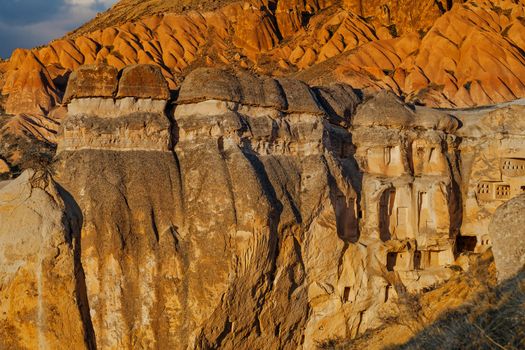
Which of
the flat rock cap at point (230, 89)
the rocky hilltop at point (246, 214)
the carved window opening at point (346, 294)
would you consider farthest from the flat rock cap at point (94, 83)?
the carved window opening at point (346, 294)

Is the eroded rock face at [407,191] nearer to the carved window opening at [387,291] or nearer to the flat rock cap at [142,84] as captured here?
the carved window opening at [387,291]

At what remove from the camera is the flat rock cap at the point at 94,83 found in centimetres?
A: 2127

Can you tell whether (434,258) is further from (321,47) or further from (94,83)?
(321,47)

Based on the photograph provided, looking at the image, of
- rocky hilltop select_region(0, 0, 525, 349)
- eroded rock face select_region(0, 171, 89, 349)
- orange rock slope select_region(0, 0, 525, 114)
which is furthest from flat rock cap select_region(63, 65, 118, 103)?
orange rock slope select_region(0, 0, 525, 114)

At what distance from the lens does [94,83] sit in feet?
70.0

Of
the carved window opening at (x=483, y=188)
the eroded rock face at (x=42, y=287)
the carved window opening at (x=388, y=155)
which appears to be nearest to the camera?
the eroded rock face at (x=42, y=287)

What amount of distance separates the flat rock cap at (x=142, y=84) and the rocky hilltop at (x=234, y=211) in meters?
0.04

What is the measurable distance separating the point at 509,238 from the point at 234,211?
742 centimetres

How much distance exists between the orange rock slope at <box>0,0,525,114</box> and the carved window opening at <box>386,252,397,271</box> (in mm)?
36612

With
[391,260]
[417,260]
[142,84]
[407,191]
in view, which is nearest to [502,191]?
[407,191]

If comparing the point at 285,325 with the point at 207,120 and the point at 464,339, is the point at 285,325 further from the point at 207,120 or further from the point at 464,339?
the point at 464,339

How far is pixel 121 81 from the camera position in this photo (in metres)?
21.5

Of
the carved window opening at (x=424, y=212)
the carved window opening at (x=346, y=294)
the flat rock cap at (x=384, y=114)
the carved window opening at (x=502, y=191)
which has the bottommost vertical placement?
the carved window opening at (x=346, y=294)

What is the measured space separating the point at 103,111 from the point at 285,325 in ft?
23.2
